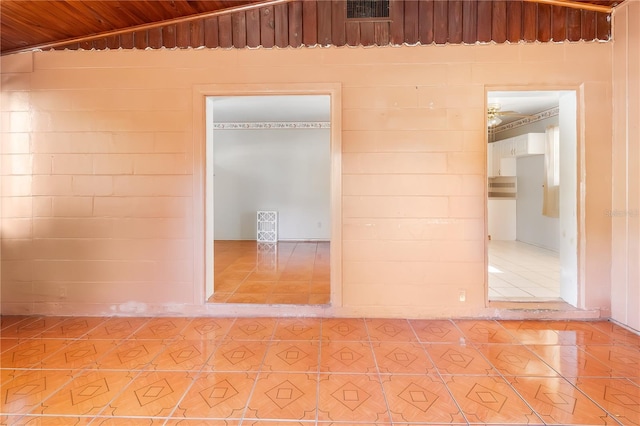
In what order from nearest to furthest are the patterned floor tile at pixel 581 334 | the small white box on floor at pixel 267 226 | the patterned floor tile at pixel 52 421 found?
the patterned floor tile at pixel 52 421
the patterned floor tile at pixel 581 334
the small white box on floor at pixel 267 226

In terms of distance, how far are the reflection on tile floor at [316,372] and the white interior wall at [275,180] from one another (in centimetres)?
501

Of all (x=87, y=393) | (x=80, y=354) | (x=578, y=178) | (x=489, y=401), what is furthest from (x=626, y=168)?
(x=80, y=354)

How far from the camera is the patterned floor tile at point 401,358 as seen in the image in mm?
2358

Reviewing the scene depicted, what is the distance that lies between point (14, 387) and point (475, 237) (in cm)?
369

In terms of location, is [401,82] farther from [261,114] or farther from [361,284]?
[261,114]

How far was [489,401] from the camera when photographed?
1.99 meters

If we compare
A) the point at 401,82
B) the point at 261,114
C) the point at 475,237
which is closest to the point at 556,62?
the point at 401,82

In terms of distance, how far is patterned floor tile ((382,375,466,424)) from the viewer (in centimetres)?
185

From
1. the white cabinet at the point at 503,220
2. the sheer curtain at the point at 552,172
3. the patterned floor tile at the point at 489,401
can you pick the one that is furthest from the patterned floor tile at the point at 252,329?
the white cabinet at the point at 503,220

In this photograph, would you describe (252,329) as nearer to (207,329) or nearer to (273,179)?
(207,329)

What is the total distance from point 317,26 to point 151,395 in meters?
3.31

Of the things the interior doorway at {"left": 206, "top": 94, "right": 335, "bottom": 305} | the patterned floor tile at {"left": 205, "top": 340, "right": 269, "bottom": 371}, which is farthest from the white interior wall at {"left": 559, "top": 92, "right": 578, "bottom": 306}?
the interior doorway at {"left": 206, "top": 94, "right": 335, "bottom": 305}

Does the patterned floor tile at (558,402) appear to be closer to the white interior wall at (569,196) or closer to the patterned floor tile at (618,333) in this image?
the patterned floor tile at (618,333)

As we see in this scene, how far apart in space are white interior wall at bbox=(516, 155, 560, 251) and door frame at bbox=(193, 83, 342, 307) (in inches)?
207
